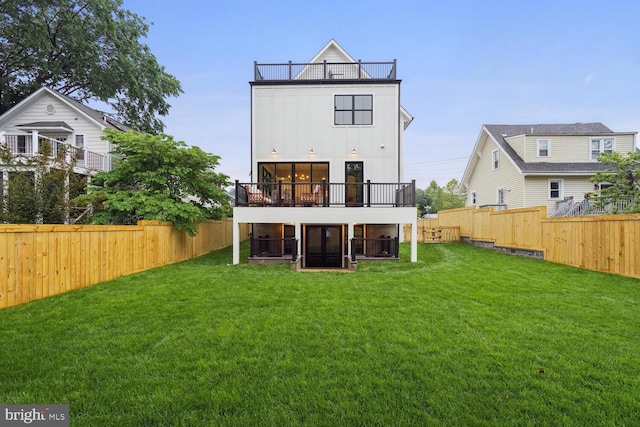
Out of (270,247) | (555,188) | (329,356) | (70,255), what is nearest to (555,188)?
(555,188)

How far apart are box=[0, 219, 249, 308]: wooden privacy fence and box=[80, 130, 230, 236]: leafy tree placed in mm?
786

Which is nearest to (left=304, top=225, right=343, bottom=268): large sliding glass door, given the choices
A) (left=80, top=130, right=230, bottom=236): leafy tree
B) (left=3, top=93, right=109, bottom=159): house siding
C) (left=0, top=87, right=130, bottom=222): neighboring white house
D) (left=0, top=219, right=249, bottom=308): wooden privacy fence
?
(left=80, top=130, right=230, bottom=236): leafy tree

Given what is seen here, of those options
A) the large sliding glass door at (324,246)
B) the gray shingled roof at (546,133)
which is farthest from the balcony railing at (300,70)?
the gray shingled roof at (546,133)

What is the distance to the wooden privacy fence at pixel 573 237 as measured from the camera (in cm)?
712

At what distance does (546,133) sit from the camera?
1805cm

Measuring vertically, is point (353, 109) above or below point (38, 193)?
above

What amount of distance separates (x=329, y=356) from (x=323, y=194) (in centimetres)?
814

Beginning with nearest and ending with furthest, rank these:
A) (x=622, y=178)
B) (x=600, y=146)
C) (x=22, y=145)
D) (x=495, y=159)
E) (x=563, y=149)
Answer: (x=622, y=178) < (x=22, y=145) < (x=600, y=146) < (x=563, y=149) < (x=495, y=159)

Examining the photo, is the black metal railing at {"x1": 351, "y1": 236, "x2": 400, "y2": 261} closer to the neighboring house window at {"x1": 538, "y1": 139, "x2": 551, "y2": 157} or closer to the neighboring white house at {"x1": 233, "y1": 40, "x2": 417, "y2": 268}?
the neighboring white house at {"x1": 233, "y1": 40, "x2": 417, "y2": 268}

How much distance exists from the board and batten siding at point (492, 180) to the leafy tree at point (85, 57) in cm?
2395

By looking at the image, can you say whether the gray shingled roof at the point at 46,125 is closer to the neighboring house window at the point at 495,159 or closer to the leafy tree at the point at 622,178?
the leafy tree at the point at 622,178

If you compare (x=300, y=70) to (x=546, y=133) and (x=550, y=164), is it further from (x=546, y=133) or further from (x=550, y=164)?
(x=550, y=164)

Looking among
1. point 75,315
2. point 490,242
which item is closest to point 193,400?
point 75,315

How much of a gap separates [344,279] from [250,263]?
4.16m
